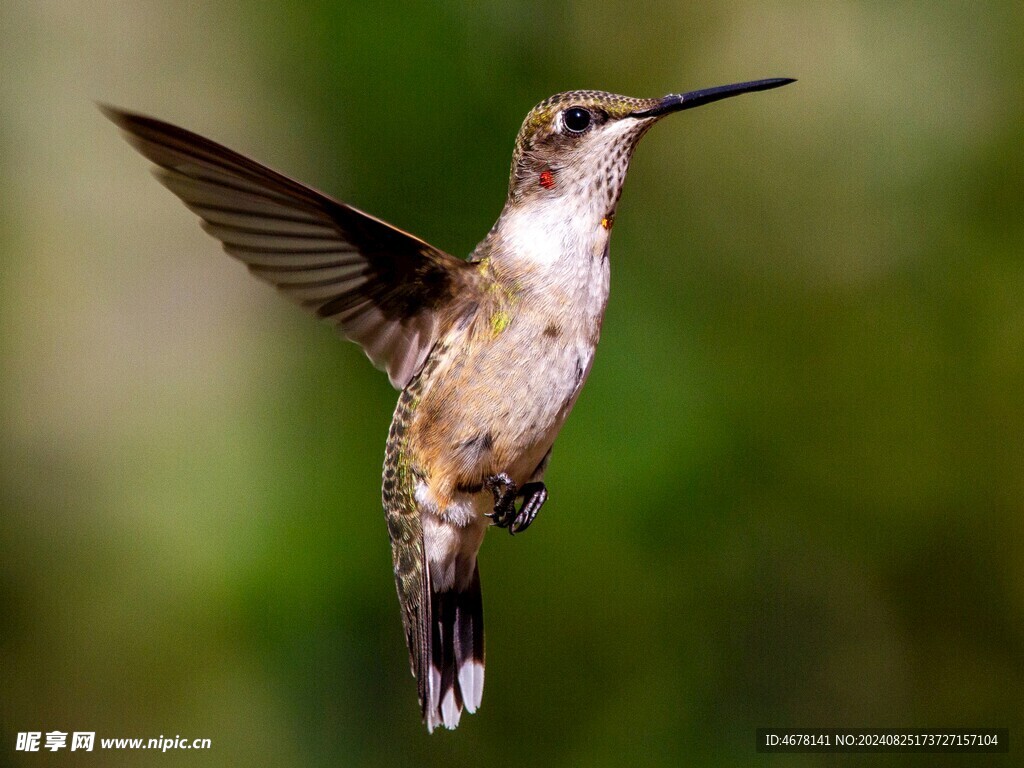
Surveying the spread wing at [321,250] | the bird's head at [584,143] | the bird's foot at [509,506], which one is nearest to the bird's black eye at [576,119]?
the bird's head at [584,143]

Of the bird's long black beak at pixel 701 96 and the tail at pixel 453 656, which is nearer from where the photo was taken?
the bird's long black beak at pixel 701 96

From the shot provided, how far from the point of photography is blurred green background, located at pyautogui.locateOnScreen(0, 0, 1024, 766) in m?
3.26

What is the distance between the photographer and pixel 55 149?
451 cm

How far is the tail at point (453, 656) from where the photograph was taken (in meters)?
2.09

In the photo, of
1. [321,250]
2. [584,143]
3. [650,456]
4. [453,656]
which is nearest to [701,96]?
[584,143]

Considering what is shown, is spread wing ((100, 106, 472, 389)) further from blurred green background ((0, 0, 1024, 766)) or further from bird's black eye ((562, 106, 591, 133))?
blurred green background ((0, 0, 1024, 766))

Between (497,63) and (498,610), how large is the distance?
1.65 m

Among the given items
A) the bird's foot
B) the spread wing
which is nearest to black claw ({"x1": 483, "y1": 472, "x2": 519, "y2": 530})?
the bird's foot

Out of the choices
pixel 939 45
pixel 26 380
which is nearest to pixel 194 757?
pixel 26 380

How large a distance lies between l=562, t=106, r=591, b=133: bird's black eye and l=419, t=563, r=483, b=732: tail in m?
0.83

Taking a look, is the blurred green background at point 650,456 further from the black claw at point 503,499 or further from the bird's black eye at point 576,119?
the bird's black eye at point 576,119

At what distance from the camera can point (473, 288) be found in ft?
5.90

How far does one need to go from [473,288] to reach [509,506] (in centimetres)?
35

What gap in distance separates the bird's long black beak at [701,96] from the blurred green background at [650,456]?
171 centimetres
